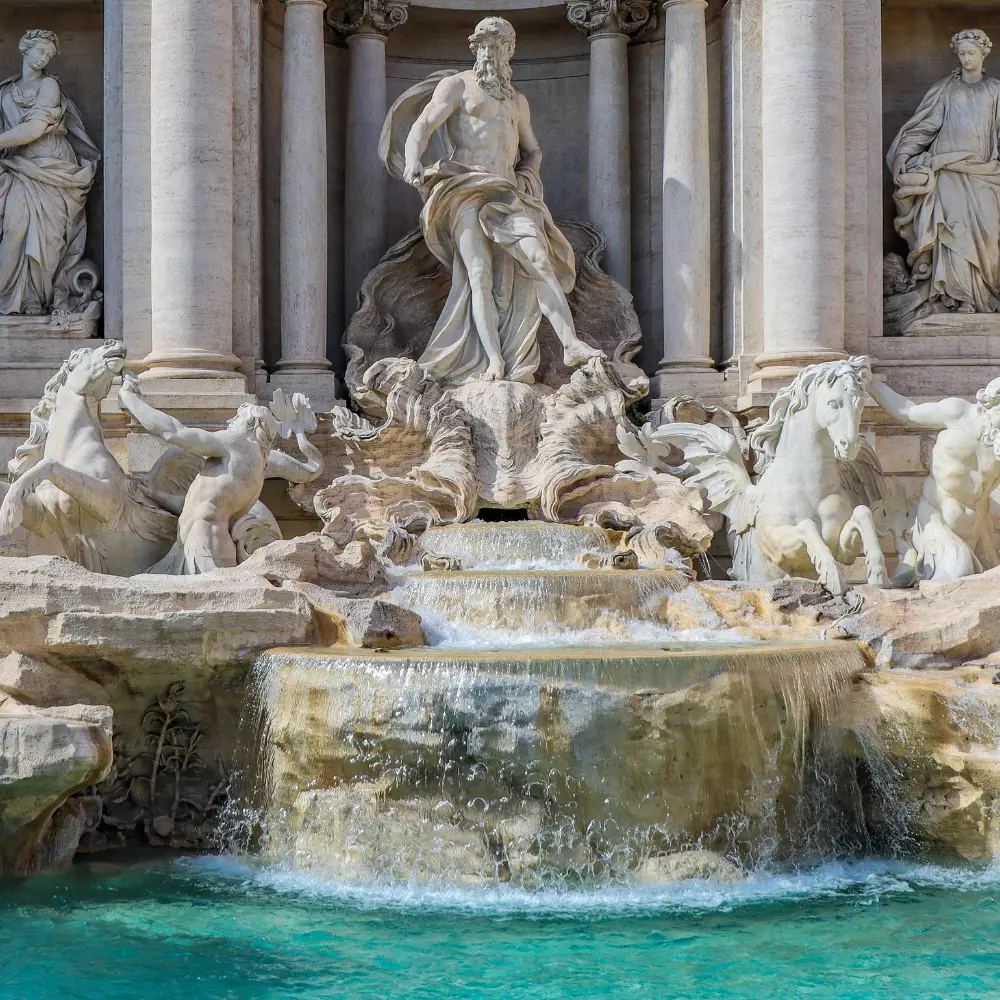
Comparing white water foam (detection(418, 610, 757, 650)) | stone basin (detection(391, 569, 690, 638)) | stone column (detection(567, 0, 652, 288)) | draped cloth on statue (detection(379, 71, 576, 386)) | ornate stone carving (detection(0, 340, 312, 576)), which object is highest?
stone column (detection(567, 0, 652, 288))

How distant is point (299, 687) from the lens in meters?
8.11

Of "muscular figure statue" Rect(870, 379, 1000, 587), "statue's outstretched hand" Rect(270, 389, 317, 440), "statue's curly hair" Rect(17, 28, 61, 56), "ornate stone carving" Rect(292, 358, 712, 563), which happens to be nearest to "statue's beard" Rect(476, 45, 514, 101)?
"ornate stone carving" Rect(292, 358, 712, 563)

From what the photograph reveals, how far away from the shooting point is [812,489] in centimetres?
1025

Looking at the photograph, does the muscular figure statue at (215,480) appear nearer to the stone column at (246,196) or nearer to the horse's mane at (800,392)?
the stone column at (246,196)

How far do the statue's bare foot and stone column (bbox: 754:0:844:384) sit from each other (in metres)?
1.31

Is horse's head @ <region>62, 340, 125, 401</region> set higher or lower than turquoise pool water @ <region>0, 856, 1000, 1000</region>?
higher

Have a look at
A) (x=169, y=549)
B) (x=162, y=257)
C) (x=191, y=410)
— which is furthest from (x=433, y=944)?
(x=162, y=257)

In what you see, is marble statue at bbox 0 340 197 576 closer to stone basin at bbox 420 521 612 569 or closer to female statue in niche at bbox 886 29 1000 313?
stone basin at bbox 420 521 612 569

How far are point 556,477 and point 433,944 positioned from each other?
214 inches

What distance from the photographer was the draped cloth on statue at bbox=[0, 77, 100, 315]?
13.2 m

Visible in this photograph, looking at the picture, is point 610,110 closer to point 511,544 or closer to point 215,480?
point 511,544

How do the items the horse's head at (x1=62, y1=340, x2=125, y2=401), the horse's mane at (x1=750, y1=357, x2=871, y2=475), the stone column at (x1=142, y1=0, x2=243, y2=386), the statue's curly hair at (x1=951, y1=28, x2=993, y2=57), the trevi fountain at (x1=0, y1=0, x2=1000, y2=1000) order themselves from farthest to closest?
1. the statue's curly hair at (x1=951, y1=28, x2=993, y2=57)
2. the stone column at (x1=142, y1=0, x2=243, y2=386)
3. the horse's head at (x1=62, y1=340, x2=125, y2=401)
4. the horse's mane at (x1=750, y1=357, x2=871, y2=475)
5. the trevi fountain at (x1=0, y1=0, x2=1000, y2=1000)

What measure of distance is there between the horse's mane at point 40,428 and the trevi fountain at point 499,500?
0.06m

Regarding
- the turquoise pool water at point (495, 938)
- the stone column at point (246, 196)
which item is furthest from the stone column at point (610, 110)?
the turquoise pool water at point (495, 938)
